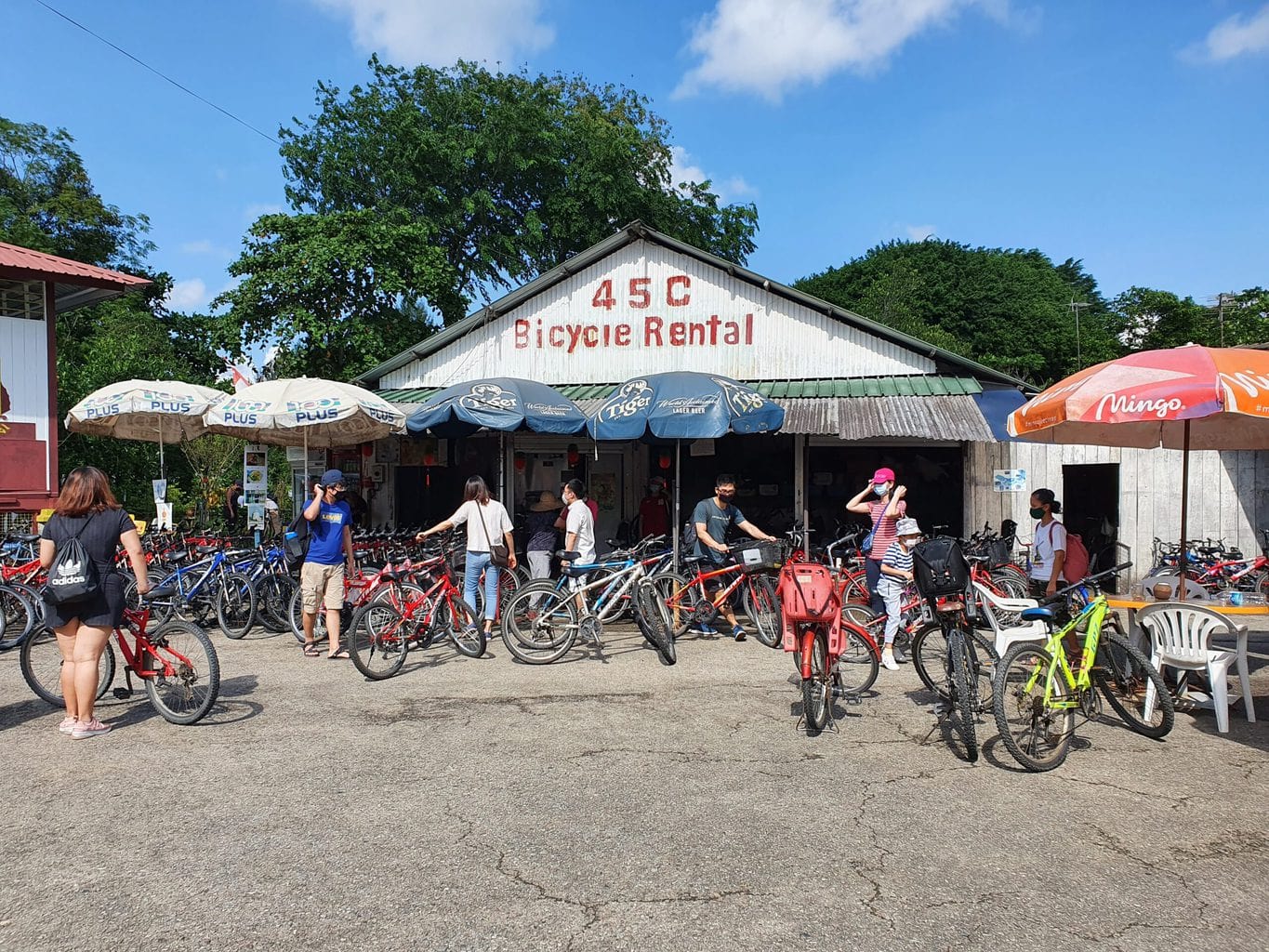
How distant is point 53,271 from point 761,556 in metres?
13.4

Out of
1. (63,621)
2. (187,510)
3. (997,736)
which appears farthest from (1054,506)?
(187,510)

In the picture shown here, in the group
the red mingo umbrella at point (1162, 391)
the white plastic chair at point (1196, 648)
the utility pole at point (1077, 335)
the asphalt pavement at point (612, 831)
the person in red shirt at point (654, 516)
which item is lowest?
the asphalt pavement at point (612, 831)

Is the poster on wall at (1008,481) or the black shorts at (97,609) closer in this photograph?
the black shorts at (97,609)

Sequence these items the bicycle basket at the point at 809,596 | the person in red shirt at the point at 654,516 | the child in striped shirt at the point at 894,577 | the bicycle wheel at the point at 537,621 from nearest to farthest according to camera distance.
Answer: the bicycle basket at the point at 809,596
the child in striped shirt at the point at 894,577
the bicycle wheel at the point at 537,621
the person in red shirt at the point at 654,516

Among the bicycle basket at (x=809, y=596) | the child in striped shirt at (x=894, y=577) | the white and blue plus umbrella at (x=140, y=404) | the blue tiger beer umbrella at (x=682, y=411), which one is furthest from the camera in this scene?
the white and blue plus umbrella at (x=140, y=404)

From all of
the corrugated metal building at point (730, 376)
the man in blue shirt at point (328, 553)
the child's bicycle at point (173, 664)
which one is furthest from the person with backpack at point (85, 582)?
the corrugated metal building at point (730, 376)

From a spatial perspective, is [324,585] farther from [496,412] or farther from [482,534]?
[496,412]

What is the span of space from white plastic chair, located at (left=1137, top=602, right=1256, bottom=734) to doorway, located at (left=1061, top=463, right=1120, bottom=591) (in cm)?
768

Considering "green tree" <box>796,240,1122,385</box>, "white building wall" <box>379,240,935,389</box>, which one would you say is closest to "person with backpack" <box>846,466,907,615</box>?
"white building wall" <box>379,240,935,389</box>

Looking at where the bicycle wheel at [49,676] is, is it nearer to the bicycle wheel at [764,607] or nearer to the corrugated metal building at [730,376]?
the bicycle wheel at [764,607]

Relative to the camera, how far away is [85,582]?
5539 millimetres

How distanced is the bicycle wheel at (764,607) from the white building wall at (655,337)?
5.58 m

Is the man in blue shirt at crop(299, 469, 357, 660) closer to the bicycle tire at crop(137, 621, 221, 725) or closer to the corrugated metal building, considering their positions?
the bicycle tire at crop(137, 621, 221, 725)

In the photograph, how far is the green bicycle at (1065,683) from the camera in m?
5.17
